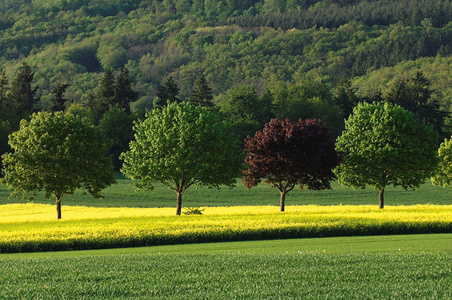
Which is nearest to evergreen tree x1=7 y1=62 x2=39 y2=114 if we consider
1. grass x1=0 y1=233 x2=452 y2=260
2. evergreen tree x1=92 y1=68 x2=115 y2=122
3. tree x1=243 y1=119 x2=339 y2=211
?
evergreen tree x1=92 y1=68 x2=115 y2=122

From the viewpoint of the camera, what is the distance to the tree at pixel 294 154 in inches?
1842

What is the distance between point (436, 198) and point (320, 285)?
175 feet

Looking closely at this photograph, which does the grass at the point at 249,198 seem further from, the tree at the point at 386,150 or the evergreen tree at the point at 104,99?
the evergreen tree at the point at 104,99

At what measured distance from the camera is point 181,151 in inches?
1793

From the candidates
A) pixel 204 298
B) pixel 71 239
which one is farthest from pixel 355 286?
pixel 71 239

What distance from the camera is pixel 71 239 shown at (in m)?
28.5

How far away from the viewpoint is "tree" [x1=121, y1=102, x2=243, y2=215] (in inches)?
1797

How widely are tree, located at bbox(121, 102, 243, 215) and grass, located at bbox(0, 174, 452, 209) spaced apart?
17.7m

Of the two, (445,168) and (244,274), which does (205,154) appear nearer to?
(445,168)

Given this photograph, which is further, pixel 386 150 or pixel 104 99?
pixel 104 99

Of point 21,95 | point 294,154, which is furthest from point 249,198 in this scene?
point 21,95

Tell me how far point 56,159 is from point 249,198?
98.3 feet

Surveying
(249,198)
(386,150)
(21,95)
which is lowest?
(249,198)

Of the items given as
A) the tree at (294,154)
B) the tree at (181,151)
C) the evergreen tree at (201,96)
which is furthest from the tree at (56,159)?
the evergreen tree at (201,96)
